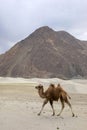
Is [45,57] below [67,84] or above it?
above

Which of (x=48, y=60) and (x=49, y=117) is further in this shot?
(x=48, y=60)

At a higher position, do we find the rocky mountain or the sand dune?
the rocky mountain

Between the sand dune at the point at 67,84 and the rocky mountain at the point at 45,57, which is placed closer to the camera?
the sand dune at the point at 67,84

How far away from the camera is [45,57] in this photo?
13775 cm

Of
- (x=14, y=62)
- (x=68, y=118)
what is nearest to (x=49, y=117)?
(x=68, y=118)

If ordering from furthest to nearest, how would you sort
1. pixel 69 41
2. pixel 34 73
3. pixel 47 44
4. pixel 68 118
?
pixel 69 41
pixel 47 44
pixel 34 73
pixel 68 118

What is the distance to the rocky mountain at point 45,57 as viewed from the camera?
133750 millimetres

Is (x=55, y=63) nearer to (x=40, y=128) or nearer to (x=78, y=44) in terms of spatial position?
(x=78, y=44)

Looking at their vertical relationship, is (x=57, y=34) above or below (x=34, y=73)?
above

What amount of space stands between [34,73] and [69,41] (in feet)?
92.6

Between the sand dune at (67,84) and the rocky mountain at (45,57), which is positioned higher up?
the rocky mountain at (45,57)

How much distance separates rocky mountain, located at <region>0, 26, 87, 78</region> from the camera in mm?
133750

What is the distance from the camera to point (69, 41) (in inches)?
6058

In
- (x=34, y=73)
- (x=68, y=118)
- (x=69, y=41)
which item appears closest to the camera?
(x=68, y=118)
